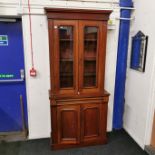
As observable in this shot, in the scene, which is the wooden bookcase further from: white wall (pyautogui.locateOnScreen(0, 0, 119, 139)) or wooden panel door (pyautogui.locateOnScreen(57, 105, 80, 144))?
white wall (pyautogui.locateOnScreen(0, 0, 119, 139))

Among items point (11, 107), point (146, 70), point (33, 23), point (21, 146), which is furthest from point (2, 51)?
point (146, 70)

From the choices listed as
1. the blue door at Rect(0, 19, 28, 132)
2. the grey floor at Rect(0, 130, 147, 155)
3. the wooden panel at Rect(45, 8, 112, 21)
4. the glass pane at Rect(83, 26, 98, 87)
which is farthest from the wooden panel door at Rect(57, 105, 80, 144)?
the wooden panel at Rect(45, 8, 112, 21)

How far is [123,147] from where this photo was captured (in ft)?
8.61

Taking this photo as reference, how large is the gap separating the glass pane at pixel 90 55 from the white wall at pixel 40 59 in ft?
1.33

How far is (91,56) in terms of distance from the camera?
252 centimetres

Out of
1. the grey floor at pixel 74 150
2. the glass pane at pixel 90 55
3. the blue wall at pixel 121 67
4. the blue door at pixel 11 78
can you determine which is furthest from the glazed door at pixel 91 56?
the blue door at pixel 11 78

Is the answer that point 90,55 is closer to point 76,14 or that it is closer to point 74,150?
point 76,14

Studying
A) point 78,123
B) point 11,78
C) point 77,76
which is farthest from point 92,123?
point 11,78

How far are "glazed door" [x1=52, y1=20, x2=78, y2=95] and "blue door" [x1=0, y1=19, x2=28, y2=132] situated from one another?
29.0 inches

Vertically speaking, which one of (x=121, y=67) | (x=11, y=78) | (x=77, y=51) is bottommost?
(x=11, y=78)

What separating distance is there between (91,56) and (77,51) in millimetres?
253

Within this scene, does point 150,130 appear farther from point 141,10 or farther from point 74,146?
point 141,10

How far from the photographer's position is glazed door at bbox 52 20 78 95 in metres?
2.29

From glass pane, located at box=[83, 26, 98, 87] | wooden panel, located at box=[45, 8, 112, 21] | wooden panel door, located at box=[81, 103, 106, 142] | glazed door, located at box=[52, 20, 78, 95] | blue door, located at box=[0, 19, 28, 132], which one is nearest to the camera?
wooden panel, located at box=[45, 8, 112, 21]
